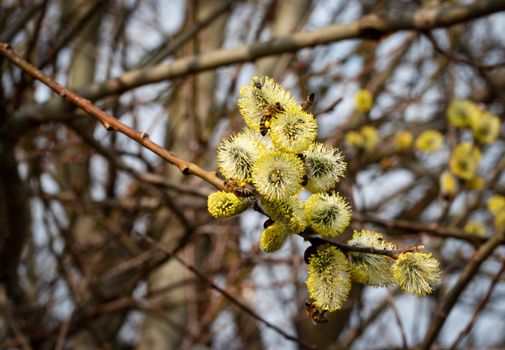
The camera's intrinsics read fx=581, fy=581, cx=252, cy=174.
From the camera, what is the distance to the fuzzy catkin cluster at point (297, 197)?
43.1 inches

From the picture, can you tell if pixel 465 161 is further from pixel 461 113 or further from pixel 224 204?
pixel 224 204

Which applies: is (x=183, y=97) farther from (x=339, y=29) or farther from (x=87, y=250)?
(x=339, y=29)

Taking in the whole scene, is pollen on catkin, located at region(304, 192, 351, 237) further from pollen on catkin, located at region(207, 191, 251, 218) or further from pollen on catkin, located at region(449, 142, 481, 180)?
pollen on catkin, located at region(449, 142, 481, 180)

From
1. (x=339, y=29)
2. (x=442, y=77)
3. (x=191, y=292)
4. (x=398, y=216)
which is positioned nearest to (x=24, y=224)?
(x=339, y=29)

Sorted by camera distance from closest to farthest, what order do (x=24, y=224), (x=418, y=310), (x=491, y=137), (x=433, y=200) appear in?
(x=24, y=224)
(x=491, y=137)
(x=418, y=310)
(x=433, y=200)

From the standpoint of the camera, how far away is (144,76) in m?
2.42

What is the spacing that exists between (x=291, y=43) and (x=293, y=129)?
4.55ft

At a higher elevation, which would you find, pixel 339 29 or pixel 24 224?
pixel 339 29

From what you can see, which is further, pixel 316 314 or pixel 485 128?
pixel 485 128

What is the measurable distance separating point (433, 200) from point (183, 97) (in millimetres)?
2903

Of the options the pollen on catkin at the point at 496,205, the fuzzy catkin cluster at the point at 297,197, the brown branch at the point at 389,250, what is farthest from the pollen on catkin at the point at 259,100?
the pollen on catkin at the point at 496,205

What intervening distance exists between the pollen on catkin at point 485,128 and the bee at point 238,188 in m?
2.22

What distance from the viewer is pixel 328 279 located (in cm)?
112

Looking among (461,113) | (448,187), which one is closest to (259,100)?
(448,187)
